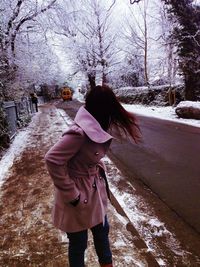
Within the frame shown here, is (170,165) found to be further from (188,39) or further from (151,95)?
(151,95)

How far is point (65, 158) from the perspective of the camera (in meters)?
2.33

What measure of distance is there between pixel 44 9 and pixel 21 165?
1510cm

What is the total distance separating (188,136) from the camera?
1144 cm

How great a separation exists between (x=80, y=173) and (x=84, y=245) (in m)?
0.61

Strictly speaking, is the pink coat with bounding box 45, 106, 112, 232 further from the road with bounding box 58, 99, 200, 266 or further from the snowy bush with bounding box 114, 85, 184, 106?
the snowy bush with bounding box 114, 85, 184, 106

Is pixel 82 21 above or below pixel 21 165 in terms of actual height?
above

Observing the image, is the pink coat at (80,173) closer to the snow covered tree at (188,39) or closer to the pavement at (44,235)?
the pavement at (44,235)

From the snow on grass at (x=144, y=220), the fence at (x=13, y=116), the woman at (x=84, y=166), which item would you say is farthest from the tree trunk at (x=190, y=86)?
the woman at (x=84, y=166)

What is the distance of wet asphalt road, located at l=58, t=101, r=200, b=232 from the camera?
5129 millimetres

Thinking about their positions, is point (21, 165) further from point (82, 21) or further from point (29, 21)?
point (82, 21)

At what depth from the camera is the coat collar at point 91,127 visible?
91.9 inches

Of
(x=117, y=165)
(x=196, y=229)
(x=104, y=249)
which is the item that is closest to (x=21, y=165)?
(x=117, y=165)

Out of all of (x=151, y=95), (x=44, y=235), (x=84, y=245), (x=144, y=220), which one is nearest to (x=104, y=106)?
(x=84, y=245)

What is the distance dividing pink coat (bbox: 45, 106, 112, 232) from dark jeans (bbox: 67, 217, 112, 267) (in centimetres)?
10
